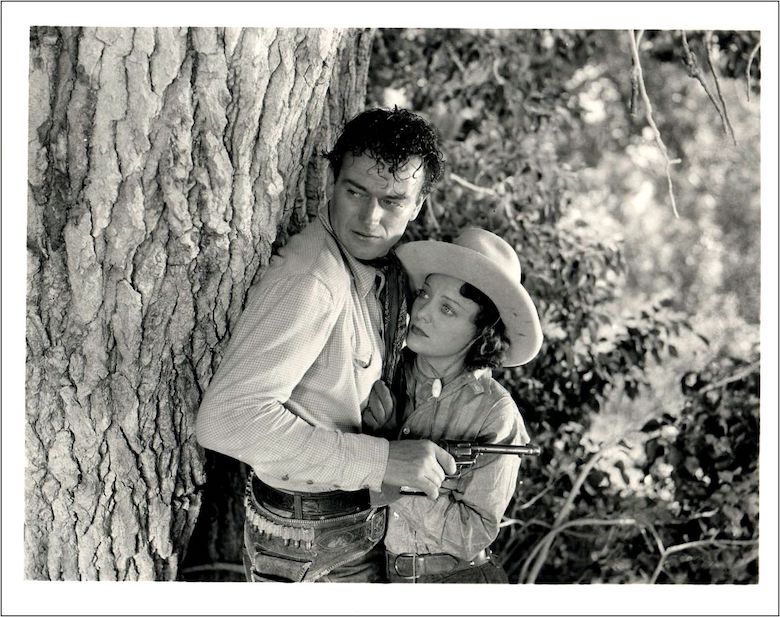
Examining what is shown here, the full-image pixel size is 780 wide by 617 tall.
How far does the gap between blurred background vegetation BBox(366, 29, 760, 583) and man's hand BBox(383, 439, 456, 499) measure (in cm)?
85

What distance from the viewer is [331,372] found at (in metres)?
2.02

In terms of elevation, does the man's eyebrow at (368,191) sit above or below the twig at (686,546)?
above

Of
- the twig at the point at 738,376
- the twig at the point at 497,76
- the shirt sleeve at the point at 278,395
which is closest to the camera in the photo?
the shirt sleeve at the point at 278,395

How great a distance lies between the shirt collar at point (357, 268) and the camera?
2074mm

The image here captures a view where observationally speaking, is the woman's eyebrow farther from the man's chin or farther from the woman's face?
the man's chin

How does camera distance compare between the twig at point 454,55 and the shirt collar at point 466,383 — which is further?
the twig at point 454,55

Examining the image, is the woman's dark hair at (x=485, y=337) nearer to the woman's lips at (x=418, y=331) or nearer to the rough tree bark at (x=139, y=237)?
the woman's lips at (x=418, y=331)

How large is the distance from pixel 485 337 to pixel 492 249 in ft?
0.80

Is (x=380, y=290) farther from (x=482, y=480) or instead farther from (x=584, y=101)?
(x=584, y=101)

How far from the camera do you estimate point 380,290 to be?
2.15 metres

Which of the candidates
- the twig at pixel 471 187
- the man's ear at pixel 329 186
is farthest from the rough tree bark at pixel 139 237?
the twig at pixel 471 187

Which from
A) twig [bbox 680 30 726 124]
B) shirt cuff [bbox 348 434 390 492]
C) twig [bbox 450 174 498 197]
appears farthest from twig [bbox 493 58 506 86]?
shirt cuff [bbox 348 434 390 492]
